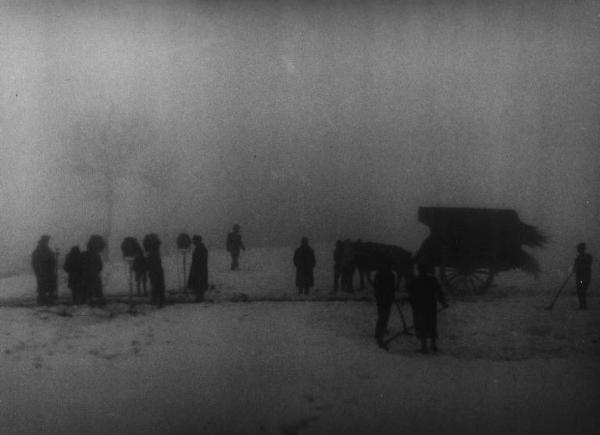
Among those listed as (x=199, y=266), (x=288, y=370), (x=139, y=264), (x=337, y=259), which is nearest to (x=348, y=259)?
(x=337, y=259)

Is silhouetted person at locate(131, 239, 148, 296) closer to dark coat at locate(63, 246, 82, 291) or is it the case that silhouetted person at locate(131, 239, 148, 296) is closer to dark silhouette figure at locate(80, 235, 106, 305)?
dark silhouette figure at locate(80, 235, 106, 305)

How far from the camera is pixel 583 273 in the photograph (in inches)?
294

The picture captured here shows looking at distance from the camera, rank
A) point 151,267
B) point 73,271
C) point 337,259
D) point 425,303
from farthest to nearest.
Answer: point 73,271 < point 337,259 < point 151,267 < point 425,303

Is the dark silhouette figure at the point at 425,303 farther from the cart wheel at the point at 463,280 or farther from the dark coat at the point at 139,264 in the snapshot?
the dark coat at the point at 139,264

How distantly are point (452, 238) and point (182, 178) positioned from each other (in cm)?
521

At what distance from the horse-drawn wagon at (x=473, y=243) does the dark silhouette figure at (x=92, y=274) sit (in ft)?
18.5

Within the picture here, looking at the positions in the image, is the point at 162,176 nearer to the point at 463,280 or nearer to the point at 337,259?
the point at 337,259

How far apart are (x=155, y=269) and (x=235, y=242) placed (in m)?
1.51

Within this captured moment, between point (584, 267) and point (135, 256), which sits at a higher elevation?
point (135, 256)

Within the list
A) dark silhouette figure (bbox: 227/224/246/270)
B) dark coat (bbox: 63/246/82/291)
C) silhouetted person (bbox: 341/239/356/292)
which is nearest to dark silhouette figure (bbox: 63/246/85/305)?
dark coat (bbox: 63/246/82/291)

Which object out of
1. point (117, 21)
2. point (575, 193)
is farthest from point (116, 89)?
point (575, 193)

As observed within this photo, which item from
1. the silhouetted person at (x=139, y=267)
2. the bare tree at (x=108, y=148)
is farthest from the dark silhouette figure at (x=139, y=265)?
the bare tree at (x=108, y=148)

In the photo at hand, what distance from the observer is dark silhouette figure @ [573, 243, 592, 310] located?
741 cm

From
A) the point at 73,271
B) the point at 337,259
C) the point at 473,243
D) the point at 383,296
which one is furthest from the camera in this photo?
the point at 473,243
